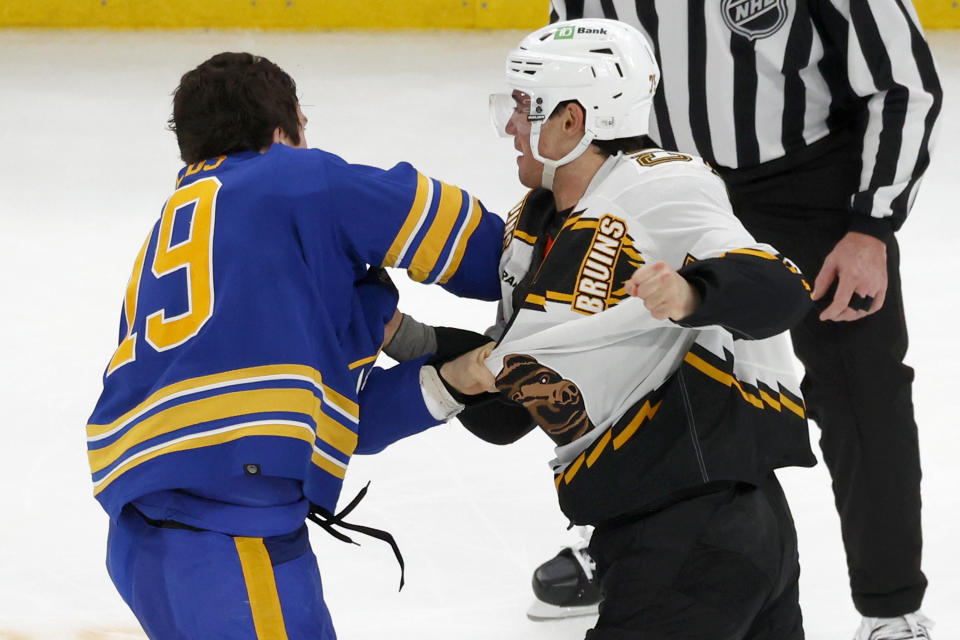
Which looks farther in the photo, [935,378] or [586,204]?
[935,378]

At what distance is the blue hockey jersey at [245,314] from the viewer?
1.63 meters

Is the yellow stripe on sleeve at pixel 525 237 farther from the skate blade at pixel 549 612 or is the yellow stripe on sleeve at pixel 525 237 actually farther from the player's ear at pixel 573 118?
the skate blade at pixel 549 612

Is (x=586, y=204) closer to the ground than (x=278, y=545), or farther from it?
farther from it

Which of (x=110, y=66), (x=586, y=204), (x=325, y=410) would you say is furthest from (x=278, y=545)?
(x=110, y=66)

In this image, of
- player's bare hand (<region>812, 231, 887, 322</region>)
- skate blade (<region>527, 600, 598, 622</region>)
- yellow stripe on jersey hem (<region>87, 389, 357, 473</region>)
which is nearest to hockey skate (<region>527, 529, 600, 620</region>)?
skate blade (<region>527, 600, 598, 622</region>)

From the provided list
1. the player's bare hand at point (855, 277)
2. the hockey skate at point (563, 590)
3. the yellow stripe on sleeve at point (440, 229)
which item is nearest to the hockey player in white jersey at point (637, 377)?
the yellow stripe on sleeve at point (440, 229)

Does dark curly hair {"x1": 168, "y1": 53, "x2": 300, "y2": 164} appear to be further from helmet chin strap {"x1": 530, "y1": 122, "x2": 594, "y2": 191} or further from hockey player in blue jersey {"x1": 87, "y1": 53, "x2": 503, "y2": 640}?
helmet chin strap {"x1": 530, "y1": 122, "x2": 594, "y2": 191}

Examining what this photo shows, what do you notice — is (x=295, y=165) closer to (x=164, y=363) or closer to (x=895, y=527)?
(x=164, y=363)

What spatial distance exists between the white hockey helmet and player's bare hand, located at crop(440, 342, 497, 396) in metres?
0.25

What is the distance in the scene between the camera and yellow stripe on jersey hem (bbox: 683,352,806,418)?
5.41 feet

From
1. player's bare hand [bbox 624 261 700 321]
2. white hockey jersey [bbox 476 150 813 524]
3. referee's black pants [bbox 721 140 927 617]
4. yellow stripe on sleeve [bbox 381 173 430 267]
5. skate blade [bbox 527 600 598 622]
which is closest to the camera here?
player's bare hand [bbox 624 261 700 321]

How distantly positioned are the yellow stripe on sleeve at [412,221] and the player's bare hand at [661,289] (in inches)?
14.3

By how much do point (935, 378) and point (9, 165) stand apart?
2.83 metres

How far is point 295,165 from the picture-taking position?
5.40ft
